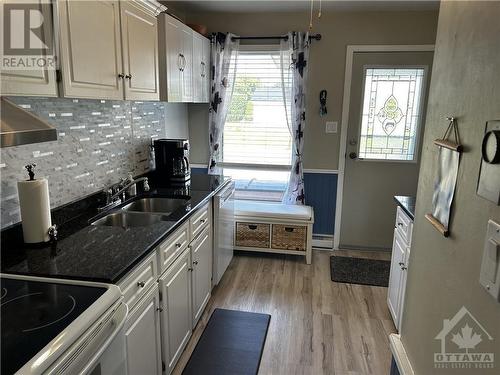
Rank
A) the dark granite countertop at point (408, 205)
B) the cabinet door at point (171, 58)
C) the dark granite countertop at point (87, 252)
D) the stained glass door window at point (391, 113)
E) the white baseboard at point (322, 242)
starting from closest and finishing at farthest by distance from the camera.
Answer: the dark granite countertop at point (87, 252) → the dark granite countertop at point (408, 205) → the cabinet door at point (171, 58) → the stained glass door window at point (391, 113) → the white baseboard at point (322, 242)

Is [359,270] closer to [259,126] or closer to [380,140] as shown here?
[380,140]

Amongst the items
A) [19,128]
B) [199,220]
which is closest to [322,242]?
[199,220]

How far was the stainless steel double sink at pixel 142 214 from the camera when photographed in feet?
7.20

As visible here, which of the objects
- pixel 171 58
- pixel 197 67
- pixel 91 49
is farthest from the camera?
pixel 197 67

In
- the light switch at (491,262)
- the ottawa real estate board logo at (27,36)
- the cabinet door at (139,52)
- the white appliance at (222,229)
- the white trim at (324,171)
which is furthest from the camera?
the white trim at (324,171)

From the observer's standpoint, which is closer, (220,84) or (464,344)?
(464,344)

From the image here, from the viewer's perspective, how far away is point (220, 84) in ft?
12.6

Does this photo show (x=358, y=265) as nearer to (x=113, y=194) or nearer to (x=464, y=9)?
(x=113, y=194)

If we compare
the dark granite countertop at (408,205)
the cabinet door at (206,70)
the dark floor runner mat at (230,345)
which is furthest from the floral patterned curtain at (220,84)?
the dark granite countertop at (408,205)

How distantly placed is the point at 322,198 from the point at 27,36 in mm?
3235

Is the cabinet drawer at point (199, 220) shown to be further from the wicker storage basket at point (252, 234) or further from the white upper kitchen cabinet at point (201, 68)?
the white upper kitchen cabinet at point (201, 68)

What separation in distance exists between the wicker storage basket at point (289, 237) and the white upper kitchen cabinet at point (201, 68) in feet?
4.94

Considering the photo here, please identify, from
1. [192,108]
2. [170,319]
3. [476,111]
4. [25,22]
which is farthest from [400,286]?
[192,108]

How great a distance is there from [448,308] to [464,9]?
76 cm
